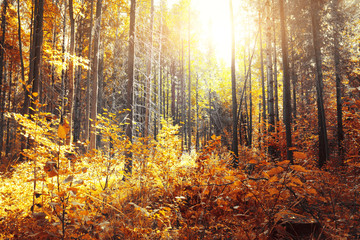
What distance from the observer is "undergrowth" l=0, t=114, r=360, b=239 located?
7.61 feet

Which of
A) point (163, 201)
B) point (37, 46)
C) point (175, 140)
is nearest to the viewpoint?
point (163, 201)

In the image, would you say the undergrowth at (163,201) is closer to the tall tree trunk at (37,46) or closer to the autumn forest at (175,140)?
the autumn forest at (175,140)

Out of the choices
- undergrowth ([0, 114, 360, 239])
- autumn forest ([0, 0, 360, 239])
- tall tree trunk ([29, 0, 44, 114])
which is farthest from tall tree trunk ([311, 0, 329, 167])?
tall tree trunk ([29, 0, 44, 114])

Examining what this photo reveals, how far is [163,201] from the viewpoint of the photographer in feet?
16.0

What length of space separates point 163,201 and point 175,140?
2218 mm

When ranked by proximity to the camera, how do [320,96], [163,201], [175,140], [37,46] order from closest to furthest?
[163,201] → [37,46] → [175,140] → [320,96]

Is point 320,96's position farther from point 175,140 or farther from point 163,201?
point 163,201

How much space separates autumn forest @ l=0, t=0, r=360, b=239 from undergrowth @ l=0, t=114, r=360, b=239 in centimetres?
4

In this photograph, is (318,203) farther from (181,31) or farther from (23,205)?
(181,31)

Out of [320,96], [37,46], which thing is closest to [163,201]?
[37,46]

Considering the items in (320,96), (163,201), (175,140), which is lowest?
(163,201)

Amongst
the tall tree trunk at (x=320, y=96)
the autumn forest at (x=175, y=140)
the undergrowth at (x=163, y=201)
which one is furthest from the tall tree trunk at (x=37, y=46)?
the tall tree trunk at (x=320, y=96)

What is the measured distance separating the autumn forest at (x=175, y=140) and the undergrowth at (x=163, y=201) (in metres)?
0.04

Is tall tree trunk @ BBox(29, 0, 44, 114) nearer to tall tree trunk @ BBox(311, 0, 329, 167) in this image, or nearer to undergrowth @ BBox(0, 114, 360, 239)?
undergrowth @ BBox(0, 114, 360, 239)
